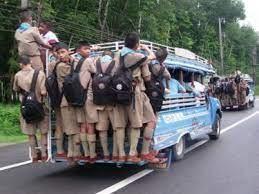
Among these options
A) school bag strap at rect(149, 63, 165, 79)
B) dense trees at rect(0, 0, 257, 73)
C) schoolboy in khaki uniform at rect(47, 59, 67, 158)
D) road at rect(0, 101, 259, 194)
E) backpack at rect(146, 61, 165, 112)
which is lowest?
road at rect(0, 101, 259, 194)

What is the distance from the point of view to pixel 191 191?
8867mm

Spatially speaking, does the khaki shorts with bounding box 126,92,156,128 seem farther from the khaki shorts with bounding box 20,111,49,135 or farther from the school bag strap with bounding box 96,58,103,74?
the khaki shorts with bounding box 20,111,49,135

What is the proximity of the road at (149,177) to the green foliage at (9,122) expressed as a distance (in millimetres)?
6280

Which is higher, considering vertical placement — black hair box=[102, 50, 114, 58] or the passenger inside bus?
black hair box=[102, 50, 114, 58]

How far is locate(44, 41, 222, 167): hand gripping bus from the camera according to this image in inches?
406

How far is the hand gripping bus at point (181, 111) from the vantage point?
1032 cm

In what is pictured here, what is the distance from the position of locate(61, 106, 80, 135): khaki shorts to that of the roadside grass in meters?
8.12

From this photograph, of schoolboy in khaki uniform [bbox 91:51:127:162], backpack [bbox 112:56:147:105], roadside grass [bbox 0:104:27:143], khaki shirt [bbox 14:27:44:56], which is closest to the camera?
backpack [bbox 112:56:147:105]

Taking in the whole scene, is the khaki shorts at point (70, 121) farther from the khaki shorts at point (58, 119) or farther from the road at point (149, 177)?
the road at point (149, 177)

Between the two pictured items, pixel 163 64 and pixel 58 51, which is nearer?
pixel 58 51

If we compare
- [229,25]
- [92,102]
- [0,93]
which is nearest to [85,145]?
[92,102]

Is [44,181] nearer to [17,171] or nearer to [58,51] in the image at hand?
[17,171]

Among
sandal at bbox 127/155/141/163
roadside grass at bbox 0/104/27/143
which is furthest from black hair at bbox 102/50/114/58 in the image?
roadside grass at bbox 0/104/27/143

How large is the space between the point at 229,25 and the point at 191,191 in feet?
269
